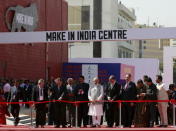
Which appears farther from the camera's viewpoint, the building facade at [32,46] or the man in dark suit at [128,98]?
the building facade at [32,46]

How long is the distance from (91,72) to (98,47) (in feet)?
34.7

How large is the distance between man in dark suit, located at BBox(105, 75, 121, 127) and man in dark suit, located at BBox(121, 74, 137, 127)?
254 mm

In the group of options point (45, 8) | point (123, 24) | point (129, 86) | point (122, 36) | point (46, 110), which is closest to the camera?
point (129, 86)

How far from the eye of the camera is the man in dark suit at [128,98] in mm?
17297

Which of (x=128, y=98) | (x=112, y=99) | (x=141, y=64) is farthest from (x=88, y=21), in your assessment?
(x=128, y=98)

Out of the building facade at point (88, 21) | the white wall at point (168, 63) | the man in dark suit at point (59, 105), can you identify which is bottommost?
the man in dark suit at point (59, 105)

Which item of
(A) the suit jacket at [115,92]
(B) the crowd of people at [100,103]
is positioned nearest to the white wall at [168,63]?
(B) the crowd of people at [100,103]

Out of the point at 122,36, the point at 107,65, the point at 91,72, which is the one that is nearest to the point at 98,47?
the point at 107,65

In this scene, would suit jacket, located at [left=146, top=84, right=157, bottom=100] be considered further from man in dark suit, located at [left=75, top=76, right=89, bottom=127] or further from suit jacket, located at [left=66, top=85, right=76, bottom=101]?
suit jacket, located at [left=66, top=85, right=76, bottom=101]

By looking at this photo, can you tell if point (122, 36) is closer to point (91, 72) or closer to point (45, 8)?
point (91, 72)

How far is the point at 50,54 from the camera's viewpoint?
4706cm

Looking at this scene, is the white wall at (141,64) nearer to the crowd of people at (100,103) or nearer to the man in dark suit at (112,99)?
the crowd of people at (100,103)

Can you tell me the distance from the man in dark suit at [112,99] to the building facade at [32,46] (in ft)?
56.8

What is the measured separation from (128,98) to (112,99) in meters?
0.67
